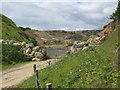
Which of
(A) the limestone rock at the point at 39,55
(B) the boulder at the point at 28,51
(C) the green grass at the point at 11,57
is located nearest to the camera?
(C) the green grass at the point at 11,57

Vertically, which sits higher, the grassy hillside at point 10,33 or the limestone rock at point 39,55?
the grassy hillside at point 10,33

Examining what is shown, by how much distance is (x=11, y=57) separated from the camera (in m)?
40.1

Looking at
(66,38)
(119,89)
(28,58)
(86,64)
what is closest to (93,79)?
(119,89)

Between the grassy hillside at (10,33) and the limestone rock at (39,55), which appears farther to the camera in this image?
the grassy hillside at (10,33)

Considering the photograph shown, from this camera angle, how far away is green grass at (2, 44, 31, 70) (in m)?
37.5

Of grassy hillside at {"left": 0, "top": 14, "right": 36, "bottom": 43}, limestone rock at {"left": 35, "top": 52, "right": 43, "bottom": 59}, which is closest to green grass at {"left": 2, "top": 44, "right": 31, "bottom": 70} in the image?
limestone rock at {"left": 35, "top": 52, "right": 43, "bottom": 59}

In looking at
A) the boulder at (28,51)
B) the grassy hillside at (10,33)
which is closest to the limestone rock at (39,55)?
the boulder at (28,51)

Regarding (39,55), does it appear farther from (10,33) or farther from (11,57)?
(10,33)

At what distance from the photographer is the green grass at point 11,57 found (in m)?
37.5

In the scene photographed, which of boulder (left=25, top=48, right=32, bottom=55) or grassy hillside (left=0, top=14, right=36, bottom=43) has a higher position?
grassy hillside (left=0, top=14, right=36, bottom=43)

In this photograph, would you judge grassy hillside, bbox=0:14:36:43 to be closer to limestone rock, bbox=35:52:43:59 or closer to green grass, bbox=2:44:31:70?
green grass, bbox=2:44:31:70

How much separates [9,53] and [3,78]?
537 inches

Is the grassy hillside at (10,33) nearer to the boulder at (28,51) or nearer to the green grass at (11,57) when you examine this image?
the green grass at (11,57)

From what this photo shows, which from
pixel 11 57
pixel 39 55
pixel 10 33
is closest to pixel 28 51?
pixel 39 55
